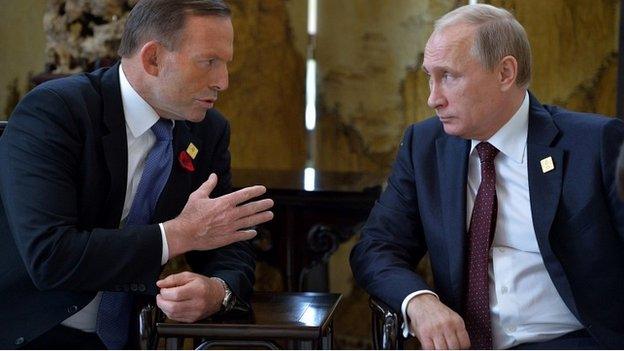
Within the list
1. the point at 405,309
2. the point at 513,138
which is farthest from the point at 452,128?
the point at 405,309

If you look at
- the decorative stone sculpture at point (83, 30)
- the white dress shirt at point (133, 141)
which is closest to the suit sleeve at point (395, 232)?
the white dress shirt at point (133, 141)

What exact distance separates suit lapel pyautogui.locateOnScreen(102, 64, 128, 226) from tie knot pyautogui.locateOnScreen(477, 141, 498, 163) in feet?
3.79

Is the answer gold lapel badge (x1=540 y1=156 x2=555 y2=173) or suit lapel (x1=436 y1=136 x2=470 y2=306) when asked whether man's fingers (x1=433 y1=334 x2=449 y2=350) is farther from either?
gold lapel badge (x1=540 y1=156 x2=555 y2=173)

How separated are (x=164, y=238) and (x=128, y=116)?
48 cm

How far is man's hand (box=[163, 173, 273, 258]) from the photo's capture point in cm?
328

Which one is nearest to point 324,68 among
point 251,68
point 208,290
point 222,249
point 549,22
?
point 251,68

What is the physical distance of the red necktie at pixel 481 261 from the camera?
3.43m

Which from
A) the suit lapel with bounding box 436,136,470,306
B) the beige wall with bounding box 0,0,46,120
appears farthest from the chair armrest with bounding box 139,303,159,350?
the beige wall with bounding box 0,0,46,120

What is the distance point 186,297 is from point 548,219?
1.16 m

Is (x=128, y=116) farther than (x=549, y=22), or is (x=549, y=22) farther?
(x=549, y=22)

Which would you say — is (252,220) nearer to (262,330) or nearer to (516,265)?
(262,330)

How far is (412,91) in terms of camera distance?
6.31 m

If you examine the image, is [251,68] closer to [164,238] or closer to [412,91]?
[412,91]

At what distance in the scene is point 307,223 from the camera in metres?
4.71
